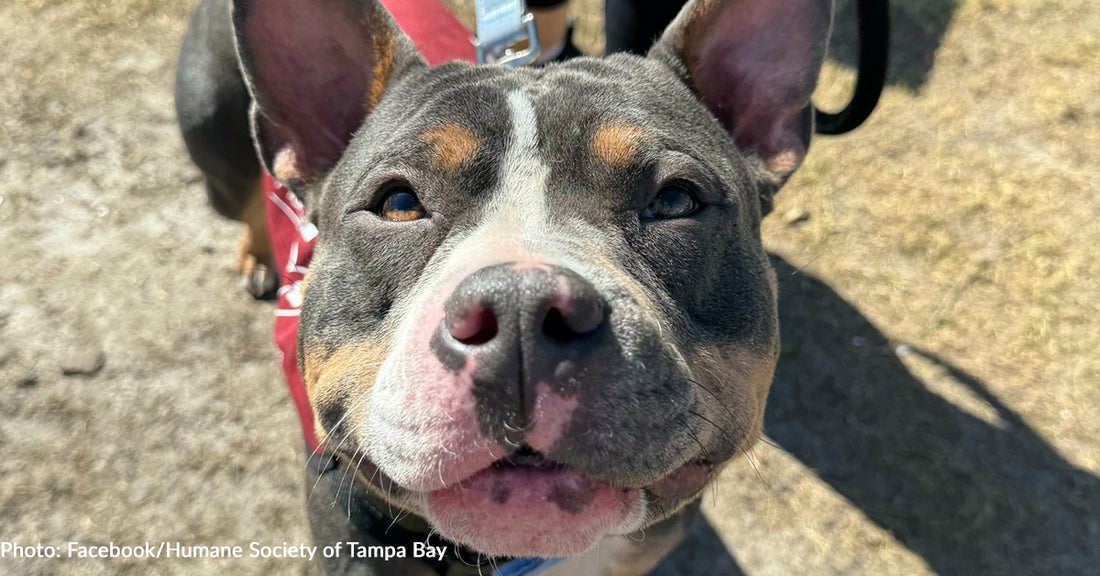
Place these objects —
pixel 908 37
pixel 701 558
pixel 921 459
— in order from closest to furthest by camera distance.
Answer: pixel 701 558, pixel 921 459, pixel 908 37

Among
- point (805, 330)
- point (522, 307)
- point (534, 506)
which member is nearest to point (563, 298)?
point (522, 307)

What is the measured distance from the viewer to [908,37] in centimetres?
600

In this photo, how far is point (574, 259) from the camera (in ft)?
5.89

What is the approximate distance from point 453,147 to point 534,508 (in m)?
1.01

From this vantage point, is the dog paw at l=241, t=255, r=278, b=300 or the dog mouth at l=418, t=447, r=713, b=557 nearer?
the dog mouth at l=418, t=447, r=713, b=557

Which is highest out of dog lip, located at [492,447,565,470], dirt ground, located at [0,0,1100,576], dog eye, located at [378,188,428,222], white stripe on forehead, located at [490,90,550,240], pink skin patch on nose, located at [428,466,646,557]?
white stripe on forehead, located at [490,90,550,240]

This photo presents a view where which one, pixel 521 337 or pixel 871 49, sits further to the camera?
pixel 871 49

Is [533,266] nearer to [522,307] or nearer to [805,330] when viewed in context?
[522,307]

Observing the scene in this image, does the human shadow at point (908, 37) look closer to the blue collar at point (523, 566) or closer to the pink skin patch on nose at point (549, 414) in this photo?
the blue collar at point (523, 566)

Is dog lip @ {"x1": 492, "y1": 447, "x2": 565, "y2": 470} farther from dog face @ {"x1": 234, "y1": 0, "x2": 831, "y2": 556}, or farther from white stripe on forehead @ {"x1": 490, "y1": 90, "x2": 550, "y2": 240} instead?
white stripe on forehead @ {"x1": 490, "y1": 90, "x2": 550, "y2": 240}

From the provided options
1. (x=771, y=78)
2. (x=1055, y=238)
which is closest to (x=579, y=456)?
(x=771, y=78)

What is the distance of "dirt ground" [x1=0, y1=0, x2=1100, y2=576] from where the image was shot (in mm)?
4020

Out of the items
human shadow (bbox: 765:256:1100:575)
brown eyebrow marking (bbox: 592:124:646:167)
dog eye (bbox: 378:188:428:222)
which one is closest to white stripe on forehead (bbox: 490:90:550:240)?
brown eyebrow marking (bbox: 592:124:646:167)

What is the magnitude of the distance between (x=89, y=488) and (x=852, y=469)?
4.15 metres
